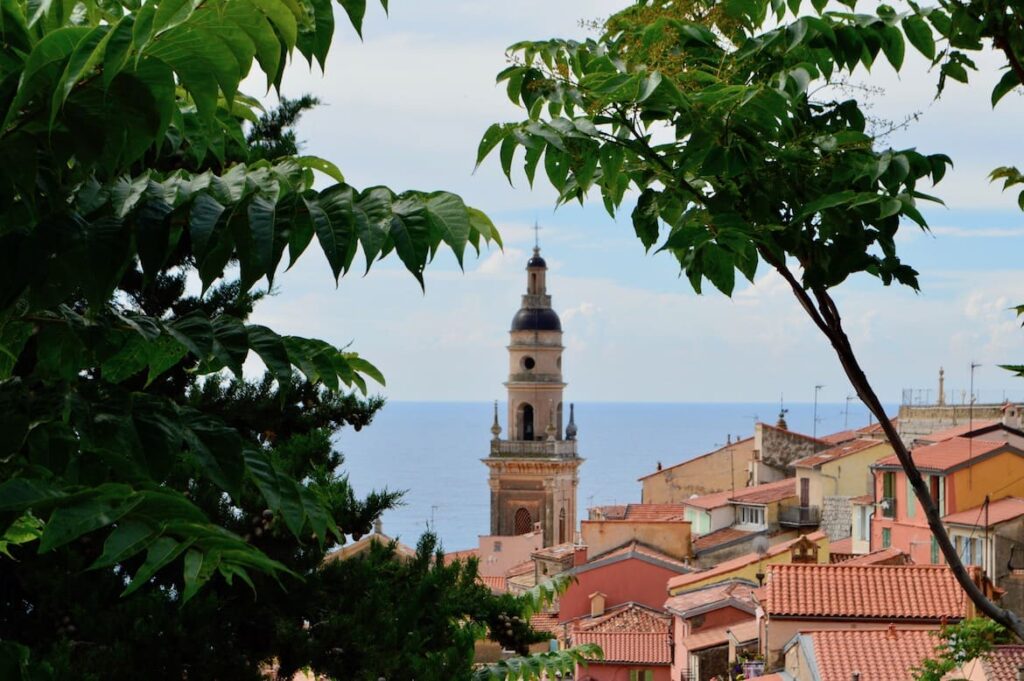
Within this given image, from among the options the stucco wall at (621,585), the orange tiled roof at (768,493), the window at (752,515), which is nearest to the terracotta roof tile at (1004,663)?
the stucco wall at (621,585)

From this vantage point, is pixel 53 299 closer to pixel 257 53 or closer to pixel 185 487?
pixel 257 53

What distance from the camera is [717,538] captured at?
47.6 metres

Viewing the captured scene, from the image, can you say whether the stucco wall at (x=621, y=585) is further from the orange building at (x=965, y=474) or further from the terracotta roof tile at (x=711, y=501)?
the orange building at (x=965, y=474)

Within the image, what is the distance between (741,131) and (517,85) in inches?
30.9

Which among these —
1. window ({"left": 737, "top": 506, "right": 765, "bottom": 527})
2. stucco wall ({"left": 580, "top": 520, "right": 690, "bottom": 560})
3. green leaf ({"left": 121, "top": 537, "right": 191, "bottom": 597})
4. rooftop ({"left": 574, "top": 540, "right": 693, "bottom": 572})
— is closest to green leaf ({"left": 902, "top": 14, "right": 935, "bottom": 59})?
green leaf ({"left": 121, "top": 537, "right": 191, "bottom": 597})

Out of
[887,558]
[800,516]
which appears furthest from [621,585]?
[887,558]

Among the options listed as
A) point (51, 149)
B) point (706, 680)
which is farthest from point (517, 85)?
point (706, 680)

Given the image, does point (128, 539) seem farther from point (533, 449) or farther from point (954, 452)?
point (533, 449)

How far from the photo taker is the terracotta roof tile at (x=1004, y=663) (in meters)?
15.9

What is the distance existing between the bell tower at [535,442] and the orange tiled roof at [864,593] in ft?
183

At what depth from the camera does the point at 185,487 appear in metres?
8.88

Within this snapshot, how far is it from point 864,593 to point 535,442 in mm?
57713

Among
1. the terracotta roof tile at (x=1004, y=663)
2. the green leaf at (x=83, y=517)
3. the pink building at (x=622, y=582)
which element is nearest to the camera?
the green leaf at (x=83, y=517)

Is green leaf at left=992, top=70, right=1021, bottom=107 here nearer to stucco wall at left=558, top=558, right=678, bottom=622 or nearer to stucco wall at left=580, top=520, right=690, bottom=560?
stucco wall at left=558, top=558, right=678, bottom=622
